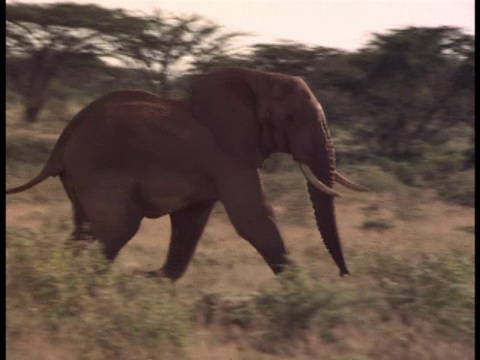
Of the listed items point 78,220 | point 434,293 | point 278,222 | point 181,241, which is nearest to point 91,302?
point 78,220

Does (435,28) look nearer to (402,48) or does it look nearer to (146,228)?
(402,48)

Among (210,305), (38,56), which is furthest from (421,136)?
(210,305)

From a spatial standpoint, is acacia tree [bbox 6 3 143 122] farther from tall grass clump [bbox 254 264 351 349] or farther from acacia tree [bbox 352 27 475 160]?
tall grass clump [bbox 254 264 351 349]

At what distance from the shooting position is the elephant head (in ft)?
20.0

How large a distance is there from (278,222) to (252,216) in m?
4.04

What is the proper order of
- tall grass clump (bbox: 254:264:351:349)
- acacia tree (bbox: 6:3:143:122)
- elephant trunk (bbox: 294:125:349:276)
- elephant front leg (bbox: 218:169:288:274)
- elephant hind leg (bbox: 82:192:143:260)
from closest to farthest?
tall grass clump (bbox: 254:264:351:349) → elephant hind leg (bbox: 82:192:143:260) → elephant front leg (bbox: 218:169:288:274) → elephant trunk (bbox: 294:125:349:276) → acacia tree (bbox: 6:3:143:122)

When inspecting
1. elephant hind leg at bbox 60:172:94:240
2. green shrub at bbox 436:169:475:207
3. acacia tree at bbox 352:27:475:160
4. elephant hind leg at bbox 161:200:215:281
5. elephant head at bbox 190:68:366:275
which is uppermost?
elephant head at bbox 190:68:366:275

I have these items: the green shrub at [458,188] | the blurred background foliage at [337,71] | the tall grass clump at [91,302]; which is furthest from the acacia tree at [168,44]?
the tall grass clump at [91,302]

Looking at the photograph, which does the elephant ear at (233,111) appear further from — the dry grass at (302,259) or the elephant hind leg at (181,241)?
the dry grass at (302,259)

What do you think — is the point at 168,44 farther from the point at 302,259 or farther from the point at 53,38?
the point at 302,259

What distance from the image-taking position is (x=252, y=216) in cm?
598

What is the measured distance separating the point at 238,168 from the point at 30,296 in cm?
174

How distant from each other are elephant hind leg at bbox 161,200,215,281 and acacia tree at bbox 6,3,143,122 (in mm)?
7553

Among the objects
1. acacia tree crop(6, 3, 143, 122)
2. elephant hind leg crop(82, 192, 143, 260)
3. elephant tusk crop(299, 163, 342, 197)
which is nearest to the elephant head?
elephant tusk crop(299, 163, 342, 197)
